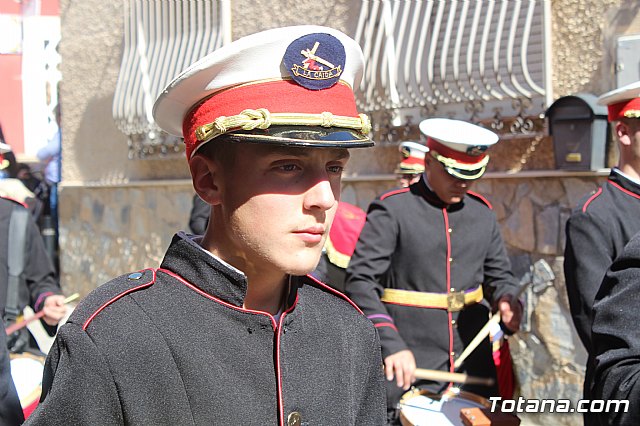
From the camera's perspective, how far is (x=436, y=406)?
3.05 m

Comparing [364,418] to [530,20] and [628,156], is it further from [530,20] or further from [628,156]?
[530,20]

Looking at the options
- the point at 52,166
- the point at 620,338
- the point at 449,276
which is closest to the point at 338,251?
the point at 449,276

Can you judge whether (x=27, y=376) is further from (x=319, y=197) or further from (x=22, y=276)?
(x=319, y=197)

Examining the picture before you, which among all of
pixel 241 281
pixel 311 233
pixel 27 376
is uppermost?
pixel 311 233

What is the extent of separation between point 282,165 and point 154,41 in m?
7.11

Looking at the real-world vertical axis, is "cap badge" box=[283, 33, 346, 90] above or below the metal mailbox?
above

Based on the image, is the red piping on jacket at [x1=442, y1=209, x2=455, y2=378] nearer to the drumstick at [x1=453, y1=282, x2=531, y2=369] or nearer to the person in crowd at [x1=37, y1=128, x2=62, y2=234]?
the drumstick at [x1=453, y1=282, x2=531, y2=369]

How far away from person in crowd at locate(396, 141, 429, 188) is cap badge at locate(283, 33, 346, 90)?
3710 mm

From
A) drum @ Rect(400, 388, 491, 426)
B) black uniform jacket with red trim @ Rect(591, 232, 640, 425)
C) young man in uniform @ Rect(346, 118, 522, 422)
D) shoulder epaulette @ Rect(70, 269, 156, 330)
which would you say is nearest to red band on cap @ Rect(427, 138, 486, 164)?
young man in uniform @ Rect(346, 118, 522, 422)

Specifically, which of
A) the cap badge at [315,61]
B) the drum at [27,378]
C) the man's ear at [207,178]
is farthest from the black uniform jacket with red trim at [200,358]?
the drum at [27,378]

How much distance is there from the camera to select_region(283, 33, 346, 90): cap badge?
1.54m

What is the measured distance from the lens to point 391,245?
3824 mm

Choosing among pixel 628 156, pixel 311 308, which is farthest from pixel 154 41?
pixel 311 308

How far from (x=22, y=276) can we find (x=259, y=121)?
122 inches
